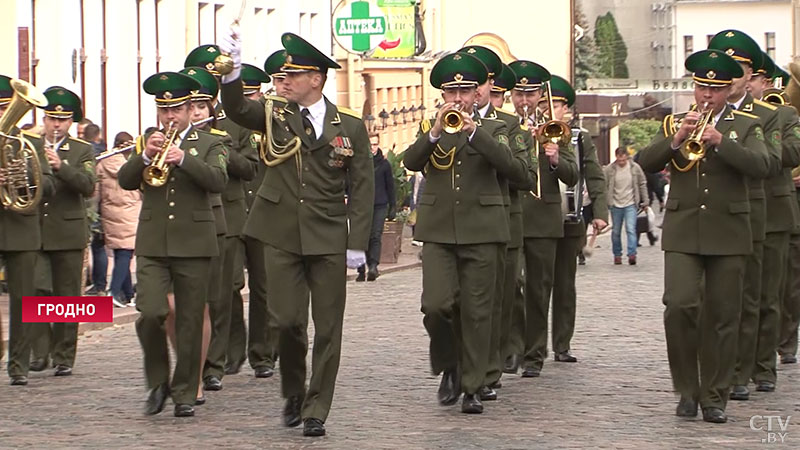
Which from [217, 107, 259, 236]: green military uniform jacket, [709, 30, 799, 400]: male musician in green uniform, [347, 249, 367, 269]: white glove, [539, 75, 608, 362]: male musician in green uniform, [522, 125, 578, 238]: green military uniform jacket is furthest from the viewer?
[539, 75, 608, 362]: male musician in green uniform

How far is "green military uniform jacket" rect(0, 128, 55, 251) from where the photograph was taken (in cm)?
1408

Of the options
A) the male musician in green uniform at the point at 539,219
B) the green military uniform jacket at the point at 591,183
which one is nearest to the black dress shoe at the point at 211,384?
the male musician in green uniform at the point at 539,219

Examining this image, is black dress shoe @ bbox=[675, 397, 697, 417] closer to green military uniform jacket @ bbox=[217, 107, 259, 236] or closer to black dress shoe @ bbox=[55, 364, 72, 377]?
green military uniform jacket @ bbox=[217, 107, 259, 236]

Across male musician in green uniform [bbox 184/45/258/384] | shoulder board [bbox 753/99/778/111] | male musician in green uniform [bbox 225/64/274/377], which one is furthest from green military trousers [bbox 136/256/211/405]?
shoulder board [bbox 753/99/778/111]

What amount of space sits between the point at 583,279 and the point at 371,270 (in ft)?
8.90

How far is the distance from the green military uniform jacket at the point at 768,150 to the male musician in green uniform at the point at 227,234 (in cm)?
347

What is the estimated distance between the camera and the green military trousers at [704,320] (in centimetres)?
1181

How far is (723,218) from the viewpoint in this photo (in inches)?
467

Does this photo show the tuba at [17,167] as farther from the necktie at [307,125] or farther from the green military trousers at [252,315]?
the necktie at [307,125]

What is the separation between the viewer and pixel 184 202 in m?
12.3

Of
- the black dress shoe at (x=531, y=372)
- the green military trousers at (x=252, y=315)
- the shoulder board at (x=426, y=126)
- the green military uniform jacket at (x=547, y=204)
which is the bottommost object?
the black dress shoe at (x=531, y=372)

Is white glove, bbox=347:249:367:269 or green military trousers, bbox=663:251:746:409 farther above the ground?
white glove, bbox=347:249:367:269

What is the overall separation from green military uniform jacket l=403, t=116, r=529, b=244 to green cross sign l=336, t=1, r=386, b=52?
25772mm

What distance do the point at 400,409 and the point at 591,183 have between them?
3784 millimetres
